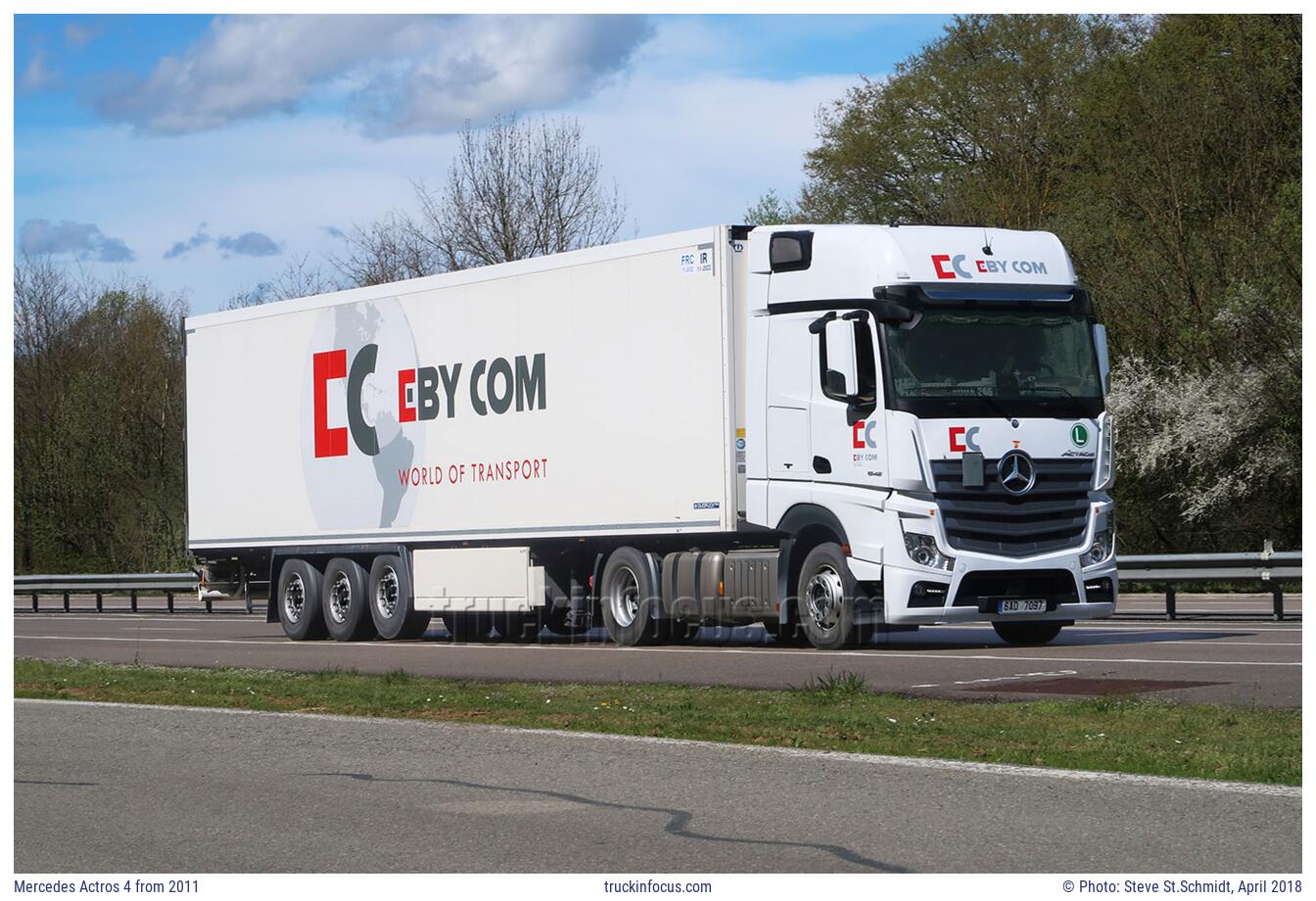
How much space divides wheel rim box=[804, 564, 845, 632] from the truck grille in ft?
4.21

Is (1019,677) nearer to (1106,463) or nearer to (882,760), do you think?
(1106,463)

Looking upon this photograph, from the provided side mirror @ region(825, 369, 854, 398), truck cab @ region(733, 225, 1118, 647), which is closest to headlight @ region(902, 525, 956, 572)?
truck cab @ region(733, 225, 1118, 647)

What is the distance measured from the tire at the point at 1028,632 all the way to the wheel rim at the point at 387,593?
24.7ft

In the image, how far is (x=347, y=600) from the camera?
2364cm

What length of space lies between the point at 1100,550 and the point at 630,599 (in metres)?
5.08

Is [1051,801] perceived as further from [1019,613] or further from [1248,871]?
[1019,613]

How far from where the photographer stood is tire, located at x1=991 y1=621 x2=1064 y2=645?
763 inches

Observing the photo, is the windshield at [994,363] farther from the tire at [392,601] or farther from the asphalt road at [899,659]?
the tire at [392,601]

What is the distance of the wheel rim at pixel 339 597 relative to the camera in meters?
23.6

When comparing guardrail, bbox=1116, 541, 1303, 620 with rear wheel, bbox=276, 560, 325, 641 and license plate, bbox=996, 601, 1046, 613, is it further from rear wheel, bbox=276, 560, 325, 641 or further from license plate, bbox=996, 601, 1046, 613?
rear wheel, bbox=276, 560, 325, 641

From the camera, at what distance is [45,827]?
8422 millimetres

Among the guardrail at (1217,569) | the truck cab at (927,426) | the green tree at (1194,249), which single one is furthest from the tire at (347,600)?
the green tree at (1194,249)

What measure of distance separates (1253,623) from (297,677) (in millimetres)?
11147

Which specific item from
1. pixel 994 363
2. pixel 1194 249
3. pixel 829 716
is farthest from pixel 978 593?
pixel 1194 249
